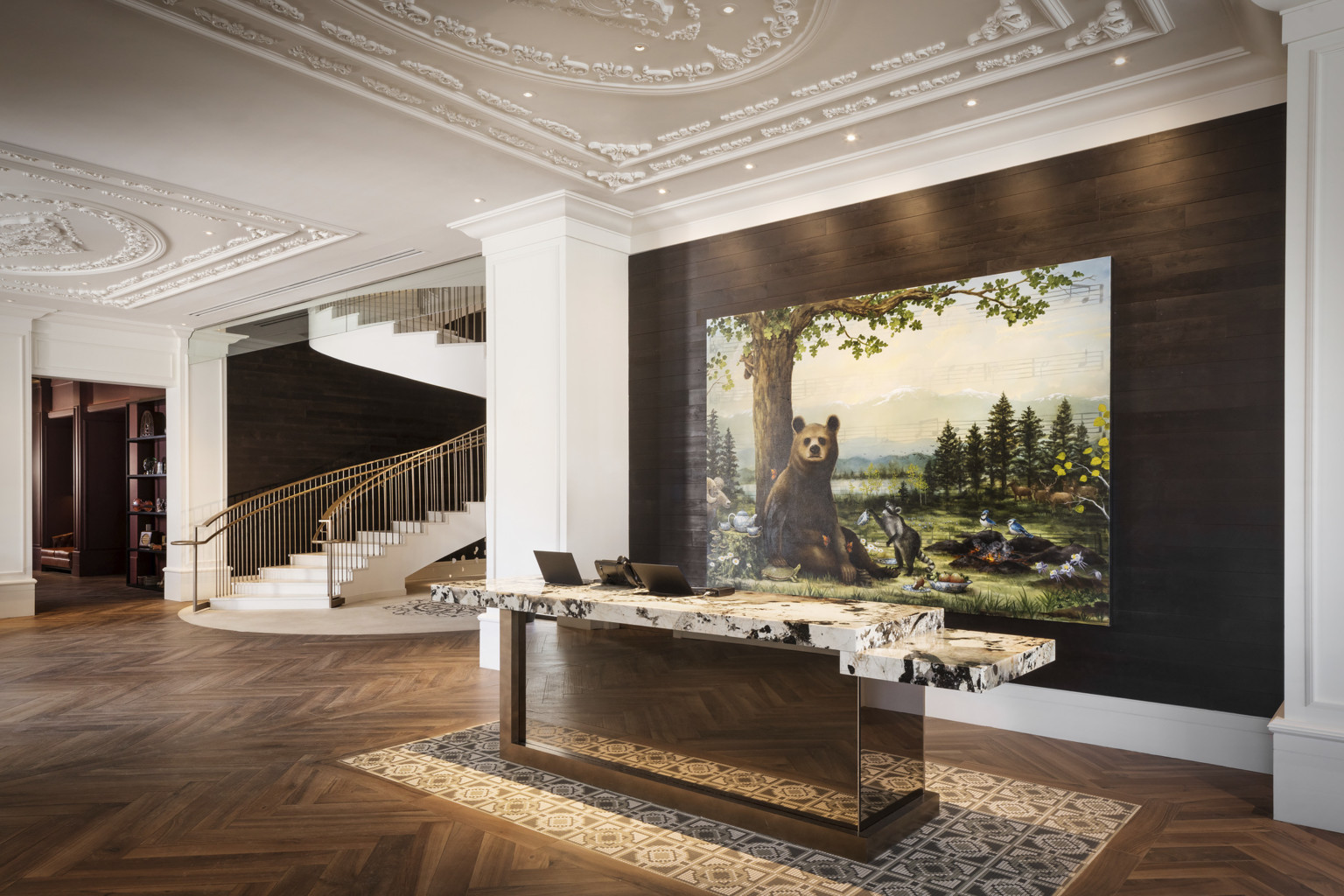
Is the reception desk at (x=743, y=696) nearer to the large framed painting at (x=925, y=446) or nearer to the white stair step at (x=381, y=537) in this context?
the large framed painting at (x=925, y=446)

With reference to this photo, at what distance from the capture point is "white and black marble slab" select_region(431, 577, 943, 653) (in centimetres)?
288

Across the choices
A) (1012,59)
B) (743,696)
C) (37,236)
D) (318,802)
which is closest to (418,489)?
(37,236)

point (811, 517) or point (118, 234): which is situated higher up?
point (118, 234)

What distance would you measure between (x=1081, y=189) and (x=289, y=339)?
677cm

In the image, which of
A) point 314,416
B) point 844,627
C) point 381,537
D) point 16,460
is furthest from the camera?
point 314,416

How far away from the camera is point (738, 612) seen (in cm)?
309

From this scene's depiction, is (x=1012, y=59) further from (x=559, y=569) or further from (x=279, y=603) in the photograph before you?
(x=279, y=603)

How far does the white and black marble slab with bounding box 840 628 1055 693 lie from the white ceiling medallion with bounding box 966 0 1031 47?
245cm

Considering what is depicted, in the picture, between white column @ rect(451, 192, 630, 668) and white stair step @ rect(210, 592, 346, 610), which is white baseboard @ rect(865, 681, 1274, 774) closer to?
white column @ rect(451, 192, 630, 668)

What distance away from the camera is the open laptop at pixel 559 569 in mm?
3900

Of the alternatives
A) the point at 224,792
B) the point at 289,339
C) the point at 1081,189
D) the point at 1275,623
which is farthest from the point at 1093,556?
the point at 289,339

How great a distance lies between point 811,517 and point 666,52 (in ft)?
8.57

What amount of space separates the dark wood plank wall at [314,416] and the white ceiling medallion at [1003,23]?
30.4 ft

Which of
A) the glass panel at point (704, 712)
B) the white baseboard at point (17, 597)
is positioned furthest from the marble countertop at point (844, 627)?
the white baseboard at point (17, 597)
